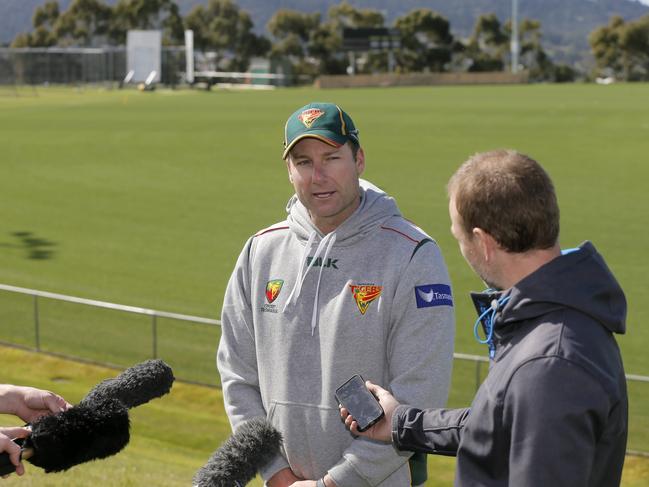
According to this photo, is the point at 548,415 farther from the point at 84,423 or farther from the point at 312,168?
the point at 312,168

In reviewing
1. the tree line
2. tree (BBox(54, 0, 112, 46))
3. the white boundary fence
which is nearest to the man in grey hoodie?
the white boundary fence

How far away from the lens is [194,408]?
12281mm

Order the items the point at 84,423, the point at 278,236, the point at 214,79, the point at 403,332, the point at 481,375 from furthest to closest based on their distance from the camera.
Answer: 1. the point at 214,79
2. the point at 481,375
3. the point at 278,236
4. the point at 403,332
5. the point at 84,423

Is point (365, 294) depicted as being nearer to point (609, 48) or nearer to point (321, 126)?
point (321, 126)

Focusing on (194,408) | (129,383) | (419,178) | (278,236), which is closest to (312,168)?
→ (278,236)

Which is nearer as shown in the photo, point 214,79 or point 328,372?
point 328,372

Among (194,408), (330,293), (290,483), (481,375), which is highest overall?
(330,293)

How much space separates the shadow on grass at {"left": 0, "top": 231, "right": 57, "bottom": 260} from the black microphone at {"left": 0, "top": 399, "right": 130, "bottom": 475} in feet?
60.4

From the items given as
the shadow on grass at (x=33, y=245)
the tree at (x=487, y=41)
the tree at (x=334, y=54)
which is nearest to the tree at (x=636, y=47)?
the tree at (x=487, y=41)

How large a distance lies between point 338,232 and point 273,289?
0.35m

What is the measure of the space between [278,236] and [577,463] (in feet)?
6.43

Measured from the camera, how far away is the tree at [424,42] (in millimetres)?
113000

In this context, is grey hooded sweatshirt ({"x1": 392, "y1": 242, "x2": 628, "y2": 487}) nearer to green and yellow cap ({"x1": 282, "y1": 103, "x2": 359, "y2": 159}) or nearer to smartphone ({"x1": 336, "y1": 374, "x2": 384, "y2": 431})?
smartphone ({"x1": 336, "y1": 374, "x2": 384, "y2": 431})

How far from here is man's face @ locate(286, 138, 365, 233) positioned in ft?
13.3
